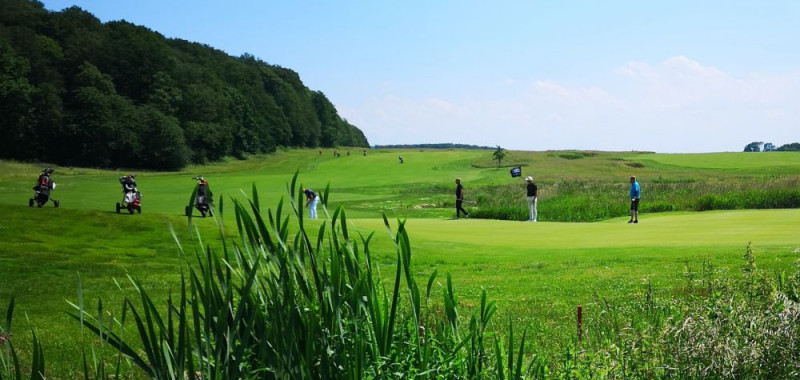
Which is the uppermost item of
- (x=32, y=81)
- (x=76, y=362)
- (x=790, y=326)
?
(x=32, y=81)

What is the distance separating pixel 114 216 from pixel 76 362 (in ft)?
46.3

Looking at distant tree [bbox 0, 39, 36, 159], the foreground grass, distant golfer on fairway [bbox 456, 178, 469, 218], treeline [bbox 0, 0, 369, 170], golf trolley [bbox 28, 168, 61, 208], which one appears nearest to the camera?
the foreground grass

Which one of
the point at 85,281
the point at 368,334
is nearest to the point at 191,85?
the point at 85,281

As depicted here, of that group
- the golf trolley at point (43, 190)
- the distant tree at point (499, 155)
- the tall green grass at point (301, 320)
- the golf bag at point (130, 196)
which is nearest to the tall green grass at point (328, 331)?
the tall green grass at point (301, 320)

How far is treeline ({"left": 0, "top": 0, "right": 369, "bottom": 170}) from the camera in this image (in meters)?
69.6

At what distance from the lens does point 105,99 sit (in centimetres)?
7319

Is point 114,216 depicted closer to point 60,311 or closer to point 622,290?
point 60,311

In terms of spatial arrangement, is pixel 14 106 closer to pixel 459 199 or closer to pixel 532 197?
pixel 459 199

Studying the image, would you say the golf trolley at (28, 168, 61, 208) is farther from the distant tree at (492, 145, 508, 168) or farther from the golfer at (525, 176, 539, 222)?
the distant tree at (492, 145, 508, 168)

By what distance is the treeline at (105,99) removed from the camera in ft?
228

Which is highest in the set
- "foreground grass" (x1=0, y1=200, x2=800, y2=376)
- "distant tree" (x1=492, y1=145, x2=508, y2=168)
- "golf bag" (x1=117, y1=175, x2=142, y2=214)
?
"distant tree" (x1=492, y1=145, x2=508, y2=168)

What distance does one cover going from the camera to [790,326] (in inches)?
206

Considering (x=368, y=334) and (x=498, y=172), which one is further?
(x=498, y=172)

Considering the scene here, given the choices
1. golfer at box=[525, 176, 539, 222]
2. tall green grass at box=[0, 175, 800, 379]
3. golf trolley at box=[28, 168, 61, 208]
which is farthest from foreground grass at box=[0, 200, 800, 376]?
golf trolley at box=[28, 168, 61, 208]
